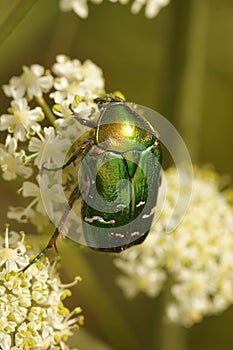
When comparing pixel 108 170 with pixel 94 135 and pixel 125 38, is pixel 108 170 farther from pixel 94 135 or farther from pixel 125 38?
pixel 125 38

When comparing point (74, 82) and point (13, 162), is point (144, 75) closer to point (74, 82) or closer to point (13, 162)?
point (74, 82)

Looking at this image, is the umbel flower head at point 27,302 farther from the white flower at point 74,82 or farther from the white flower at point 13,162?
the white flower at point 74,82

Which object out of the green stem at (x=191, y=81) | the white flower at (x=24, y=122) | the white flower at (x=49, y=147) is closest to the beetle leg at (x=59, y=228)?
the white flower at (x=49, y=147)

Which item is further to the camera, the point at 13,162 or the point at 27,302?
the point at 13,162

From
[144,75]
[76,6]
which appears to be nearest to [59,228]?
[76,6]

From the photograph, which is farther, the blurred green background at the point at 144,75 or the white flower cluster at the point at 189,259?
the blurred green background at the point at 144,75

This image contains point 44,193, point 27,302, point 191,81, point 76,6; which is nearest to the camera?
point 27,302

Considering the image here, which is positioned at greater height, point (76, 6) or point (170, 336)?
point (76, 6)

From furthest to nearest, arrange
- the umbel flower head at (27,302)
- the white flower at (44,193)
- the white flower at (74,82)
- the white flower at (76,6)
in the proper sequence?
the white flower at (76,6) < the white flower at (74,82) < the white flower at (44,193) < the umbel flower head at (27,302)
